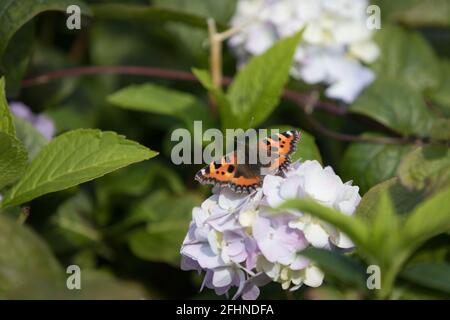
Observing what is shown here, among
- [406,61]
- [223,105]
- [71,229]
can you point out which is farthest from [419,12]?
[71,229]

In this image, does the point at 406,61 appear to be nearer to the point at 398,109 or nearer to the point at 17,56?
the point at 398,109

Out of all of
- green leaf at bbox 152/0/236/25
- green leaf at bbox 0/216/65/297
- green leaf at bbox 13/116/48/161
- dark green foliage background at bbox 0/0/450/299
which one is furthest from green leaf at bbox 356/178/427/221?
green leaf at bbox 152/0/236/25

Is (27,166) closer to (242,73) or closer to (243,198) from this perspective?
(243,198)

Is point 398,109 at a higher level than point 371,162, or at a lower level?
higher

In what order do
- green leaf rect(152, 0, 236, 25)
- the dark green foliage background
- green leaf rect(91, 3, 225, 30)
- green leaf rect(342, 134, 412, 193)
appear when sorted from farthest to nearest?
green leaf rect(152, 0, 236, 25), green leaf rect(91, 3, 225, 30), green leaf rect(342, 134, 412, 193), the dark green foliage background

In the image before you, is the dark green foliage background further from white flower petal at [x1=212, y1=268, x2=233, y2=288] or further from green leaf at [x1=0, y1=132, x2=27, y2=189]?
white flower petal at [x1=212, y1=268, x2=233, y2=288]

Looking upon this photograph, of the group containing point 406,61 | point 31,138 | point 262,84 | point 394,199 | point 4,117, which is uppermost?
point 406,61

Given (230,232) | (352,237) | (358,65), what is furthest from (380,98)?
(352,237)
